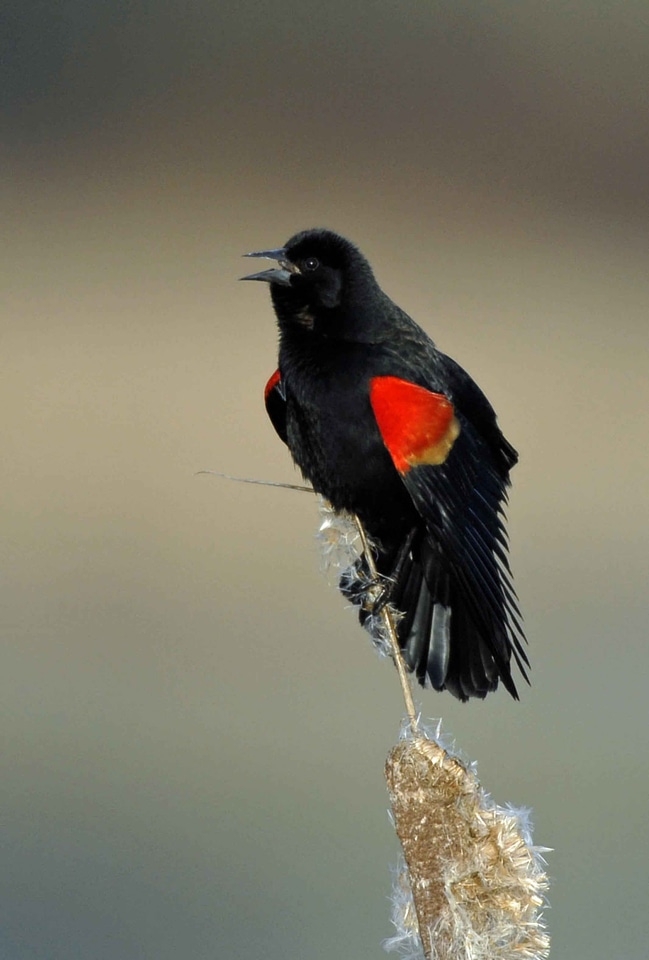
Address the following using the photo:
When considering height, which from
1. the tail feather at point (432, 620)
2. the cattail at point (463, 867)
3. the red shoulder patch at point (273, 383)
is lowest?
the cattail at point (463, 867)

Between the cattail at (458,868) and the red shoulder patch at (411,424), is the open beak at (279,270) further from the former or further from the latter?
the cattail at (458,868)

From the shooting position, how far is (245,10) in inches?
149

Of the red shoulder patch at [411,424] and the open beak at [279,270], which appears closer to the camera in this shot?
the red shoulder patch at [411,424]

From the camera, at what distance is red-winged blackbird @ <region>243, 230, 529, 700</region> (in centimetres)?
149

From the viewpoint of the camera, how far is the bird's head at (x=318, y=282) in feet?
5.46

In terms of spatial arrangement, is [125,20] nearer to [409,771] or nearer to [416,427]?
[416,427]

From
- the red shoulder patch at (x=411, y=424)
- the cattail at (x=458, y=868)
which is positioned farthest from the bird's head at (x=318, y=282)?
the cattail at (x=458, y=868)

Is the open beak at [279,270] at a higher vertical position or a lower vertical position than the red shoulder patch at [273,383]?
higher

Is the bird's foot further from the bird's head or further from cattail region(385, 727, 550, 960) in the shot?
cattail region(385, 727, 550, 960)

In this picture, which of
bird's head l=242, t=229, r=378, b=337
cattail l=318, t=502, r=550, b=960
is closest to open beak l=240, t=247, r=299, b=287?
bird's head l=242, t=229, r=378, b=337

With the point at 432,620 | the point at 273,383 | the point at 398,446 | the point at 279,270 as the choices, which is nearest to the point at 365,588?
the point at 432,620

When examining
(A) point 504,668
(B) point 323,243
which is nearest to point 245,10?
(B) point 323,243

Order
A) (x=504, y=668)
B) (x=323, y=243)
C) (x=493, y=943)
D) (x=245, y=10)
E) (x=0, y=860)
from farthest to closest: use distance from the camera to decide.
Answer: (x=245, y=10) < (x=0, y=860) < (x=323, y=243) < (x=504, y=668) < (x=493, y=943)

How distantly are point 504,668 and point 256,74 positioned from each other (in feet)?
10.1
